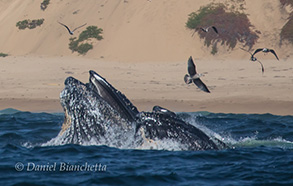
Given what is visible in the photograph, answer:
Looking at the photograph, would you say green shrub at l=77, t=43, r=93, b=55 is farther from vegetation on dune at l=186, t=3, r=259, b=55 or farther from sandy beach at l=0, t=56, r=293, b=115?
vegetation on dune at l=186, t=3, r=259, b=55

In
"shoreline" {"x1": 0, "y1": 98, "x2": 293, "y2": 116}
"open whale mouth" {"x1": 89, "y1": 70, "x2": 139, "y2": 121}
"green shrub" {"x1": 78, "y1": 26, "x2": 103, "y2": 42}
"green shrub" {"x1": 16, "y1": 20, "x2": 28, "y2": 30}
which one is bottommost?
"shoreline" {"x1": 0, "y1": 98, "x2": 293, "y2": 116}

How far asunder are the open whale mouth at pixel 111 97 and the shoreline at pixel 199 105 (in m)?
10.7

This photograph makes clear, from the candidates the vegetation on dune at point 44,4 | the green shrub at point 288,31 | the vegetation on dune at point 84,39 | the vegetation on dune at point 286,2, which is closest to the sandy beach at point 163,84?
the vegetation on dune at point 84,39

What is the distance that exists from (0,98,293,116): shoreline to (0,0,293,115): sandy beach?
4cm

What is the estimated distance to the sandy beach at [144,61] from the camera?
2261 centimetres

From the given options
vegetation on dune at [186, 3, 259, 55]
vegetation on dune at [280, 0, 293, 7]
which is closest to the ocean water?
vegetation on dune at [186, 3, 259, 55]

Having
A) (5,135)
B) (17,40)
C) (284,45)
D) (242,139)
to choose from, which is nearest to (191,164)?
(242,139)

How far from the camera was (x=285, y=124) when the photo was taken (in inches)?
632

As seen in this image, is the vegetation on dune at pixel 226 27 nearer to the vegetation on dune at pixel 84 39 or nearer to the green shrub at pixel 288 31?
the green shrub at pixel 288 31

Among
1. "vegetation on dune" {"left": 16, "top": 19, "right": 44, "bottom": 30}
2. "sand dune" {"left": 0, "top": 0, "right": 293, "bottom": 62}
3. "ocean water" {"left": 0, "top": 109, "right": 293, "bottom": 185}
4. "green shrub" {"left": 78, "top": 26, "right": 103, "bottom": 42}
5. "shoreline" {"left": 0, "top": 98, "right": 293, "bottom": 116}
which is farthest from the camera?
"vegetation on dune" {"left": 16, "top": 19, "right": 44, "bottom": 30}

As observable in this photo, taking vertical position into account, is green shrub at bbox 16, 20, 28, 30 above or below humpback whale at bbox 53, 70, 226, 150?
above

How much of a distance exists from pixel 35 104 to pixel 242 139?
447 inches

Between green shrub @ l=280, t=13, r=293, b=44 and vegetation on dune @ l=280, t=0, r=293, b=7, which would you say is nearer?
green shrub @ l=280, t=13, r=293, b=44

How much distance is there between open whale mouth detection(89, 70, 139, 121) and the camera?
32.4 feet
